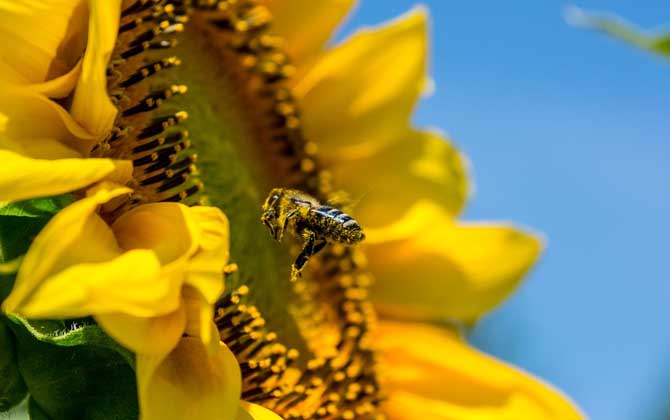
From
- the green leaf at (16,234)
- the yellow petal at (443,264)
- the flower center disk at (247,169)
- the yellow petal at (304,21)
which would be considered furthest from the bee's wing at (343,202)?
the green leaf at (16,234)

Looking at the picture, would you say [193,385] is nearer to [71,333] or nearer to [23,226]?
[71,333]

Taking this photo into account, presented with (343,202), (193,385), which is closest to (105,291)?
(193,385)

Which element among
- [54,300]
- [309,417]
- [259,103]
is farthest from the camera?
[259,103]

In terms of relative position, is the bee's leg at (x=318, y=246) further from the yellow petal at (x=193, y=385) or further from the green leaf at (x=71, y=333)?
the green leaf at (x=71, y=333)

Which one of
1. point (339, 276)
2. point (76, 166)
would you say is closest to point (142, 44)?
point (76, 166)

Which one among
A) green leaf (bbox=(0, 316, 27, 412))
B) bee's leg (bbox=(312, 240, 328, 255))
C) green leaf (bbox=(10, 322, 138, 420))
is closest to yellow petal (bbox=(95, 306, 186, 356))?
green leaf (bbox=(10, 322, 138, 420))

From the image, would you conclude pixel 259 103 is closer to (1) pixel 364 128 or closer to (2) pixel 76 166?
(1) pixel 364 128
